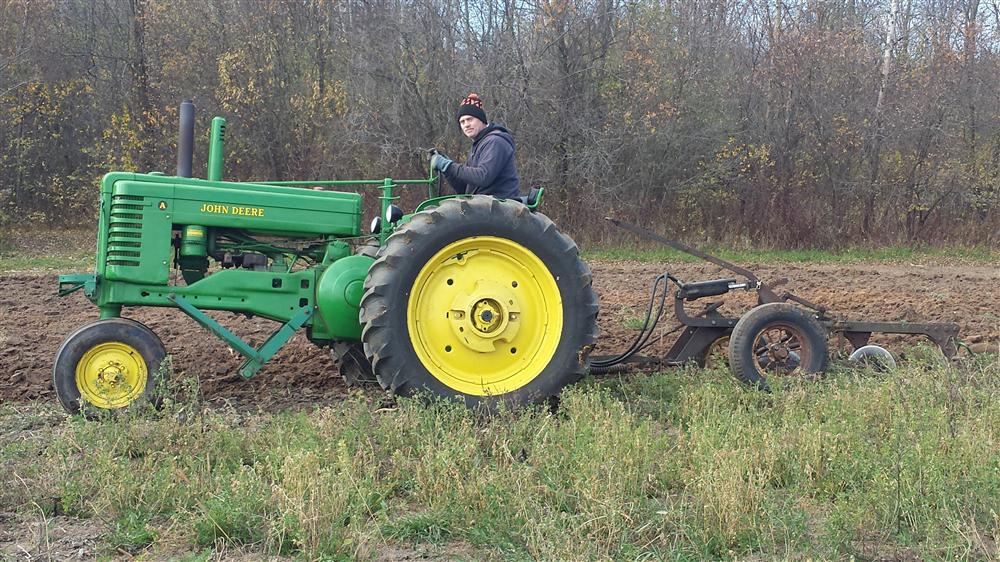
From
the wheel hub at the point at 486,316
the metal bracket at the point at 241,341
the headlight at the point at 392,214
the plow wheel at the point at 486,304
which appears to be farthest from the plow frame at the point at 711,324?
the metal bracket at the point at 241,341

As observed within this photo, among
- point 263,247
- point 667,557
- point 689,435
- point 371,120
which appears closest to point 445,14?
point 371,120

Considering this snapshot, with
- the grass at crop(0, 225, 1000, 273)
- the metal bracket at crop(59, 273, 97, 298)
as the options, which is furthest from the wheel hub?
the grass at crop(0, 225, 1000, 273)

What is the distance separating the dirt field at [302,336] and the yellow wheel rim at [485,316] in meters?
1.09

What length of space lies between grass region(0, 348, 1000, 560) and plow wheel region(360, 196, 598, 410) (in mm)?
290

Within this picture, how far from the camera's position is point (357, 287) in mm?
5473

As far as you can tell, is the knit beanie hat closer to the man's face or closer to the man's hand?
the man's face

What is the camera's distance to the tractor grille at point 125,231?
5293 millimetres

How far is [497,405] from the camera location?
5.20 m

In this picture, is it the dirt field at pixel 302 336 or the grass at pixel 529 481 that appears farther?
the dirt field at pixel 302 336

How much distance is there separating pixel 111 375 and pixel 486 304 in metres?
2.21

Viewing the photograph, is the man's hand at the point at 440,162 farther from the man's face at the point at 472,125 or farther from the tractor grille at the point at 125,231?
the tractor grille at the point at 125,231

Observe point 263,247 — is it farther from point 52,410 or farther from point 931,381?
point 931,381

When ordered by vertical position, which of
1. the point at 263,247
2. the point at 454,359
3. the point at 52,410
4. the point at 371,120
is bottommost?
the point at 52,410

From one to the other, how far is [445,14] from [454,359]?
1583cm
